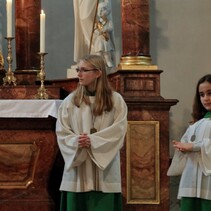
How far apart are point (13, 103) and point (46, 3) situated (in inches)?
119

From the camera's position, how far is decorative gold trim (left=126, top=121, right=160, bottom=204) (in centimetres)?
611

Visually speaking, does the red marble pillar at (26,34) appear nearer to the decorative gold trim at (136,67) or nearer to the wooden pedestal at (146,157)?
the decorative gold trim at (136,67)

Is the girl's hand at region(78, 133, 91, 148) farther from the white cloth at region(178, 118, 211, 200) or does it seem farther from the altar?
the altar

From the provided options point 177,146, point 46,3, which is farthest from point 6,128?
point 46,3

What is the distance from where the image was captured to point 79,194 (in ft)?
15.5

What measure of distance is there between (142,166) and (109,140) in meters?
1.48

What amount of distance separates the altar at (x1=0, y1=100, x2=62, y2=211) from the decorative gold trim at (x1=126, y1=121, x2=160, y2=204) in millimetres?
785

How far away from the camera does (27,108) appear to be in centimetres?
567

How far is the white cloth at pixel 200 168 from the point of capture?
4215mm

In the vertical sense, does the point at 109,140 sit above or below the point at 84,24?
below

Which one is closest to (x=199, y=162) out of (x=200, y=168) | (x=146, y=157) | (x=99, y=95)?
(x=200, y=168)

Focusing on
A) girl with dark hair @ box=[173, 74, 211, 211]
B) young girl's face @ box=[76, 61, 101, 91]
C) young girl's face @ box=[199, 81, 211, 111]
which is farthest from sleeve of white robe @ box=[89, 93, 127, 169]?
young girl's face @ box=[199, 81, 211, 111]

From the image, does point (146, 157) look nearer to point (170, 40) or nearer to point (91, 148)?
point (91, 148)

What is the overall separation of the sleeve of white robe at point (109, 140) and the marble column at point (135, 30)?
1.79 metres
